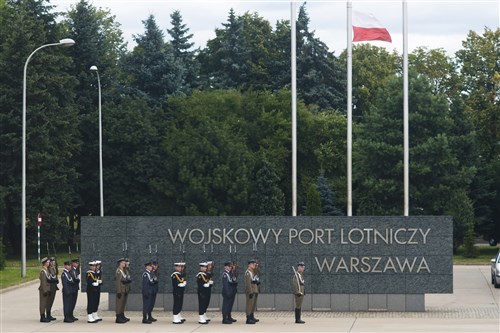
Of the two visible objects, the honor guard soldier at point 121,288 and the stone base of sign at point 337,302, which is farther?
the stone base of sign at point 337,302

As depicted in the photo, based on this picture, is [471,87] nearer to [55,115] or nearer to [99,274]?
[55,115]

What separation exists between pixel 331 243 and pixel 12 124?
124ft

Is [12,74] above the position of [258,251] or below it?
above

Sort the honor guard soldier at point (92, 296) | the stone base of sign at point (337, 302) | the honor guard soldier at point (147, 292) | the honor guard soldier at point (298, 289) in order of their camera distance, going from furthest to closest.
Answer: the stone base of sign at point (337, 302) < the honor guard soldier at point (92, 296) < the honor guard soldier at point (147, 292) < the honor guard soldier at point (298, 289)

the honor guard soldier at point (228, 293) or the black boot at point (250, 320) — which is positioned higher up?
the honor guard soldier at point (228, 293)

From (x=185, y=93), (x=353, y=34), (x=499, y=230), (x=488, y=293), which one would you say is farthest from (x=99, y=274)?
(x=185, y=93)

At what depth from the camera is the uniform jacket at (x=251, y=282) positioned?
101 feet

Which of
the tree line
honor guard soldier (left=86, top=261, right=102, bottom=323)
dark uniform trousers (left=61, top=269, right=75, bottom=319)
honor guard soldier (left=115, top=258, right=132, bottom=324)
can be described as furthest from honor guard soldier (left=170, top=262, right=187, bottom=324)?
the tree line

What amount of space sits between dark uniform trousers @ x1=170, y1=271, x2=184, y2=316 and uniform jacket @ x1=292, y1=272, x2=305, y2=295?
9.70ft

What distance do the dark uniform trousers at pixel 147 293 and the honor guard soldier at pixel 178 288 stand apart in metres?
0.58

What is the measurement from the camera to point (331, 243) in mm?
33125

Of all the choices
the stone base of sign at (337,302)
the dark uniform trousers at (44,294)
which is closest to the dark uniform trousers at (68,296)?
the dark uniform trousers at (44,294)

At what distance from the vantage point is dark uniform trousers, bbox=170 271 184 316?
30.7m

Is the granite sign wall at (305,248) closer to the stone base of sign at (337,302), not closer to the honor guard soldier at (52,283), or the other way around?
the stone base of sign at (337,302)
